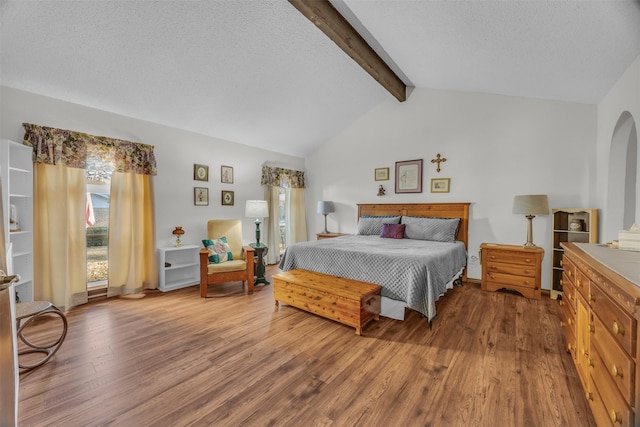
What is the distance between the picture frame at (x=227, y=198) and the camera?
4.62 metres

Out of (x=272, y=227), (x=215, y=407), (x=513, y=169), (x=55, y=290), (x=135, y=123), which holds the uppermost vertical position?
(x=135, y=123)

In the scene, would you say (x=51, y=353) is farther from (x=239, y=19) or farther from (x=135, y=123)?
(x=239, y=19)

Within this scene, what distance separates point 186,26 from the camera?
8.18 ft

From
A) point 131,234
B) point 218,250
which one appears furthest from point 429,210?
point 131,234

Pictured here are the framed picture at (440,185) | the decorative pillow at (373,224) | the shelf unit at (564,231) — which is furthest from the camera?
the decorative pillow at (373,224)

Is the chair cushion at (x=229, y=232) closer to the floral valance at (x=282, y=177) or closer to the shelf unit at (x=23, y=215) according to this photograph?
the floral valance at (x=282, y=177)

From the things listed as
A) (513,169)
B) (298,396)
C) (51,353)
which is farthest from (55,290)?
(513,169)

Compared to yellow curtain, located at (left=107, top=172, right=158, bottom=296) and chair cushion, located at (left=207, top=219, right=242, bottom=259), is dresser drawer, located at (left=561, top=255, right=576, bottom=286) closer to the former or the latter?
chair cushion, located at (left=207, top=219, right=242, bottom=259)

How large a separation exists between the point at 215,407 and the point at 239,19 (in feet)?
10.2

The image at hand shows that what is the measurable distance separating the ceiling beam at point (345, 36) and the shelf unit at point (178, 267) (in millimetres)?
3273

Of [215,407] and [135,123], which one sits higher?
[135,123]

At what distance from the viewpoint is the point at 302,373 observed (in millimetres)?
1912

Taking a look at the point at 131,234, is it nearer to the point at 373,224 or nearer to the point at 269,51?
the point at 269,51

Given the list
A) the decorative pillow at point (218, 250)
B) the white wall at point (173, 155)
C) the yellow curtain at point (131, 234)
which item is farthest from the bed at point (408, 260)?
the yellow curtain at point (131, 234)
